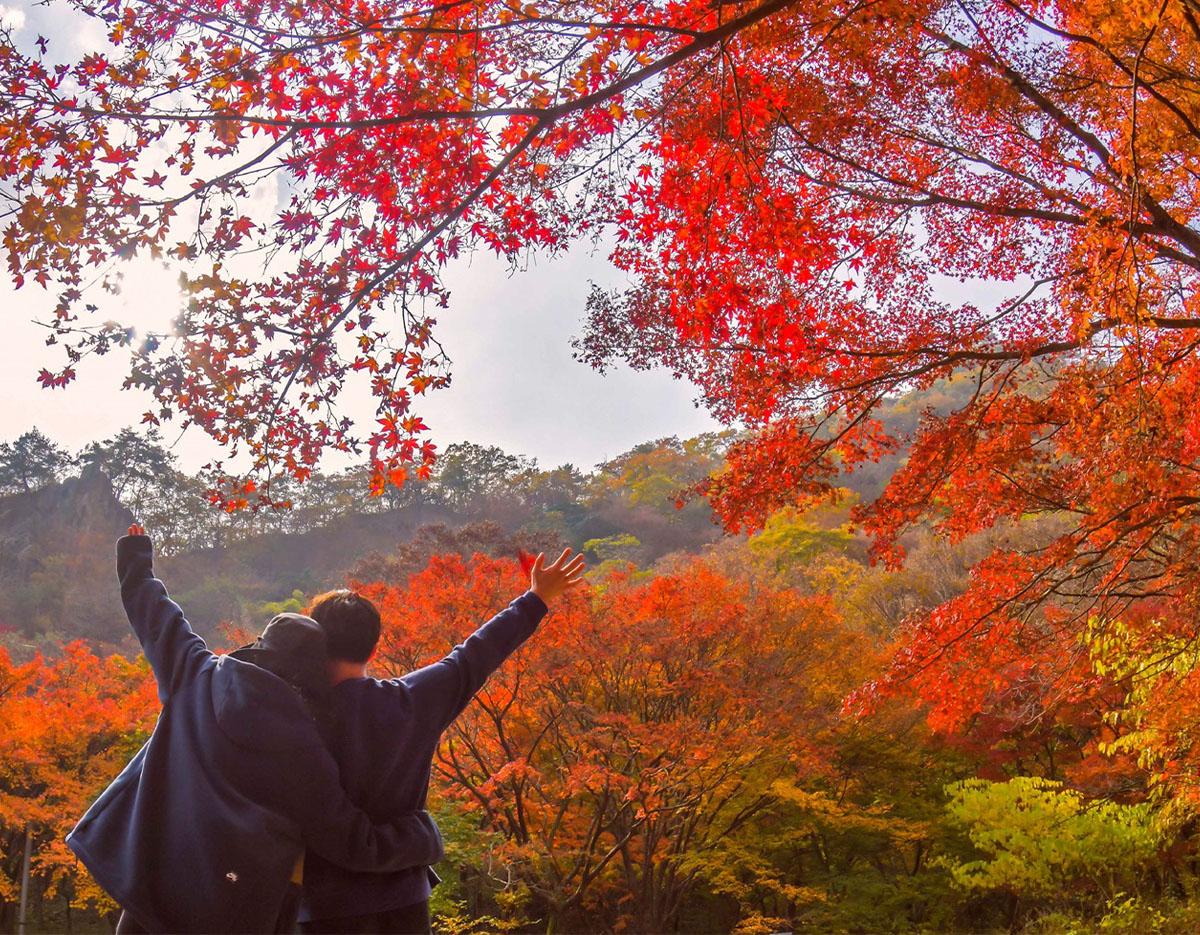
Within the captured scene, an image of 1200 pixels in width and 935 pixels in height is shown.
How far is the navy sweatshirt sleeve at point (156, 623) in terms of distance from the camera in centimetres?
196

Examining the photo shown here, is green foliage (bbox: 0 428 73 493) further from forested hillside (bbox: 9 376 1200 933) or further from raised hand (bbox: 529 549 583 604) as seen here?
raised hand (bbox: 529 549 583 604)

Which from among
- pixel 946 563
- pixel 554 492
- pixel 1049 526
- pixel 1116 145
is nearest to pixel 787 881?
pixel 946 563

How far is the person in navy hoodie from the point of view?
6.36 feet

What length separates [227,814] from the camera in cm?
177

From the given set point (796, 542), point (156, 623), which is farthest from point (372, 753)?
point (796, 542)

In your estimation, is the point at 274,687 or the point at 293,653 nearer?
the point at 274,687

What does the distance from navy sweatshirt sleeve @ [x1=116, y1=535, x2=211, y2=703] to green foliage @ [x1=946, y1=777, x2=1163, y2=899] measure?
10633 mm

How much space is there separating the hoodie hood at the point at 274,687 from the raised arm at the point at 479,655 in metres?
0.24

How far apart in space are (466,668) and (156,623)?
0.67 meters

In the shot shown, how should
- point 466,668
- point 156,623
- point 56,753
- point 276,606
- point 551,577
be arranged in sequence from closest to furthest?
point 156,623, point 466,668, point 551,577, point 56,753, point 276,606

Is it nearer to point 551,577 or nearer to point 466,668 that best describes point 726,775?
point 551,577

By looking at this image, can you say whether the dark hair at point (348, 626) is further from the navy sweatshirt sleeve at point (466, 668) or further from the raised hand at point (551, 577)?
the raised hand at point (551, 577)

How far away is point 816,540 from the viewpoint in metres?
23.1

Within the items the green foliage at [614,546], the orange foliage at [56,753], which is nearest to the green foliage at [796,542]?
the green foliage at [614,546]
